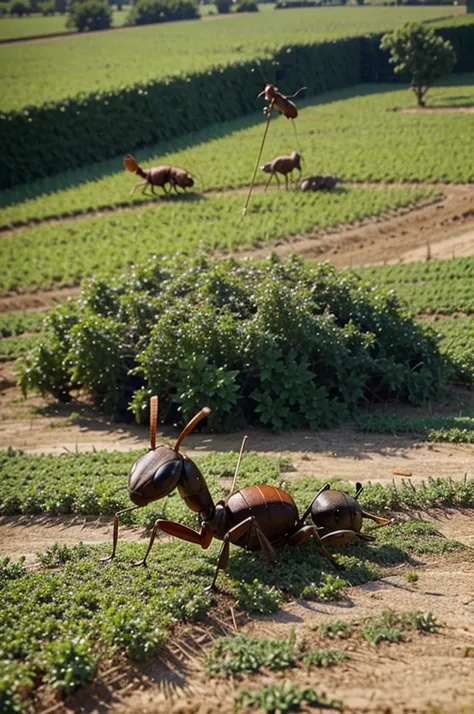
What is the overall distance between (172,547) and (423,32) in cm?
3378

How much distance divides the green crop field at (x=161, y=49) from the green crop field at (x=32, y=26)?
1348 mm

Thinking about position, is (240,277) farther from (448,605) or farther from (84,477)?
(448,605)

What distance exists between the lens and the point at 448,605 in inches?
260

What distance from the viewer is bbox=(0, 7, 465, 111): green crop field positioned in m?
37.4

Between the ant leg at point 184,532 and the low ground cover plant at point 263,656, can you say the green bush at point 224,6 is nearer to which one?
the ant leg at point 184,532

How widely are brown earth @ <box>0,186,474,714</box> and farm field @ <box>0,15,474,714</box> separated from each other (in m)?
0.02

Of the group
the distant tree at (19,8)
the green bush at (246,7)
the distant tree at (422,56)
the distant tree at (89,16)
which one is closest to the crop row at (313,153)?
the distant tree at (422,56)

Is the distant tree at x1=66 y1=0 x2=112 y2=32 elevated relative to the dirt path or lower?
elevated

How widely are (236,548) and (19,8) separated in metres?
54.7

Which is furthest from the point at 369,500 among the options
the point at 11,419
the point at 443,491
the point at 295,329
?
the point at 11,419

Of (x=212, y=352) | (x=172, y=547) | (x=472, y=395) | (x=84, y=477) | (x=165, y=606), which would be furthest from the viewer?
(x=472, y=395)

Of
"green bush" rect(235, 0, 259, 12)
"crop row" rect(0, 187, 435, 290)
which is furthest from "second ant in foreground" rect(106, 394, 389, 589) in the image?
"green bush" rect(235, 0, 259, 12)

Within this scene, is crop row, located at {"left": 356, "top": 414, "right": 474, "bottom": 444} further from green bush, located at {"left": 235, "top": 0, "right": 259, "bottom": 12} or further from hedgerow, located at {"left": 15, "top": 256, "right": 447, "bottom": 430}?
green bush, located at {"left": 235, "top": 0, "right": 259, "bottom": 12}

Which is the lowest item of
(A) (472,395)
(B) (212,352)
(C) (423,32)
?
(A) (472,395)
